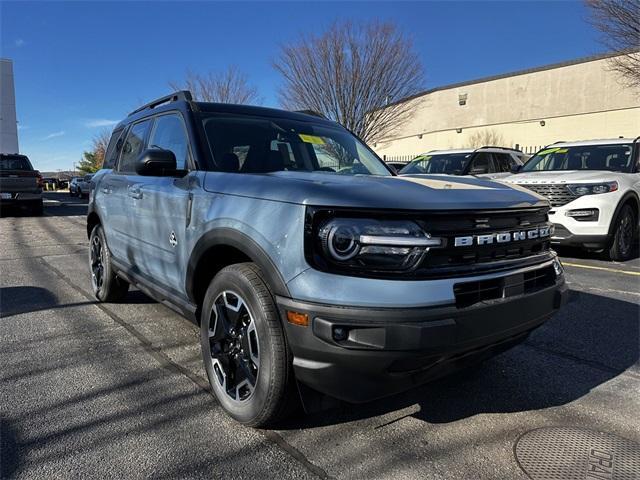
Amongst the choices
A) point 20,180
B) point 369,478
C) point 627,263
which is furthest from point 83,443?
point 20,180

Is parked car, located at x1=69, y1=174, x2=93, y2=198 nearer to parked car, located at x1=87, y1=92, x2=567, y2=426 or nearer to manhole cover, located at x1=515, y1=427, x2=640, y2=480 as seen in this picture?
parked car, located at x1=87, y1=92, x2=567, y2=426

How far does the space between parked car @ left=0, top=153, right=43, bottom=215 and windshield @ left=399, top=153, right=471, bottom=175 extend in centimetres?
1219

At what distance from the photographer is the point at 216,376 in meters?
2.71

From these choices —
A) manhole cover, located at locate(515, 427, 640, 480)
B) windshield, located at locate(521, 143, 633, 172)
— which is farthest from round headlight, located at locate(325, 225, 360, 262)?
windshield, located at locate(521, 143, 633, 172)

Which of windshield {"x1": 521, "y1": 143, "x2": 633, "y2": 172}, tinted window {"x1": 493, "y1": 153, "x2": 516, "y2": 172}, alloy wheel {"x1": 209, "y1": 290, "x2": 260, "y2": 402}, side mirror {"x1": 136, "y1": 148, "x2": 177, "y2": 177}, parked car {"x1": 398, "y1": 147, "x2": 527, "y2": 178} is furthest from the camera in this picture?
tinted window {"x1": 493, "y1": 153, "x2": 516, "y2": 172}

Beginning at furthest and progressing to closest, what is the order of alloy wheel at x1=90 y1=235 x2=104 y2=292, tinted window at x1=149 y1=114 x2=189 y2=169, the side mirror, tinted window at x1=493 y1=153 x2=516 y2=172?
tinted window at x1=493 y1=153 x2=516 y2=172 < alloy wheel at x1=90 y1=235 x2=104 y2=292 < tinted window at x1=149 y1=114 x2=189 y2=169 < the side mirror

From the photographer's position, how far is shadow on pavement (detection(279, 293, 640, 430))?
8.96 ft

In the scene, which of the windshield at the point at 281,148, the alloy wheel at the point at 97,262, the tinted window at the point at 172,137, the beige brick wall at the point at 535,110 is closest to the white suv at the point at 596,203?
the windshield at the point at 281,148

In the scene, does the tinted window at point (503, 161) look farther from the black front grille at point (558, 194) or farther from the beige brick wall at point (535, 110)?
the beige brick wall at point (535, 110)

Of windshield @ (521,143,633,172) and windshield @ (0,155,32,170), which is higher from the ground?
windshield @ (0,155,32,170)

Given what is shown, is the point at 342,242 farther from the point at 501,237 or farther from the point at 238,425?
the point at 238,425

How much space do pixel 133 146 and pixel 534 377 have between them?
391cm

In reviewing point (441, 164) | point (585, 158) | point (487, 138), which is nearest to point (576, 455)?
point (585, 158)

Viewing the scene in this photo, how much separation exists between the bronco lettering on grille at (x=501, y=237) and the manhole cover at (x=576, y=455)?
1.05 metres
